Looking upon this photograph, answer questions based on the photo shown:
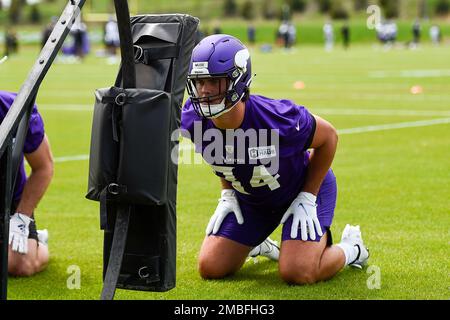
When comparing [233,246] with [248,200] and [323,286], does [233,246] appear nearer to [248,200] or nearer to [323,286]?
[248,200]

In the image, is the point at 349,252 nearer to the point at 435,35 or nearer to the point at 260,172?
the point at 260,172

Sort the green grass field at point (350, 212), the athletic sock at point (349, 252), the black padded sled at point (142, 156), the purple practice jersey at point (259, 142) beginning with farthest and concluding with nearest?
1. the athletic sock at point (349, 252)
2. the green grass field at point (350, 212)
3. the purple practice jersey at point (259, 142)
4. the black padded sled at point (142, 156)

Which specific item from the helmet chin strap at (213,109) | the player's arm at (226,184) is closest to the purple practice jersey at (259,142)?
the player's arm at (226,184)

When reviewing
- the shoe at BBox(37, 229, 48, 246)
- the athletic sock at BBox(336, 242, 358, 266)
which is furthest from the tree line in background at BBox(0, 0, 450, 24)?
the athletic sock at BBox(336, 242, 358, 266)

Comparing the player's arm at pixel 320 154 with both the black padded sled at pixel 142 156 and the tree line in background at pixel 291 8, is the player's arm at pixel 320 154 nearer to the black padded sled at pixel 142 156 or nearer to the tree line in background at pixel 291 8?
the black padded sled at pixel 142 156

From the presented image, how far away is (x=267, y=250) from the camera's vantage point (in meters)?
6.59

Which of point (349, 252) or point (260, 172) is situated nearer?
point (260, 172)

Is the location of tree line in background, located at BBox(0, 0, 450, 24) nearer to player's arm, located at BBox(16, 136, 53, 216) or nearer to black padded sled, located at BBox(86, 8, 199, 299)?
player's arm, located at BBox(16, 136, 53, 216)

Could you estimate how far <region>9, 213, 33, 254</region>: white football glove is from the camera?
6137 mm

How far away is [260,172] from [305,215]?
1.39 feet

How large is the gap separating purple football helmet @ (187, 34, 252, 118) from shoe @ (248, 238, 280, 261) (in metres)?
1.56

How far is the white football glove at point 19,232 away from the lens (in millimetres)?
6137

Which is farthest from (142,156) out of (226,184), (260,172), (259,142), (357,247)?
(357,247)
